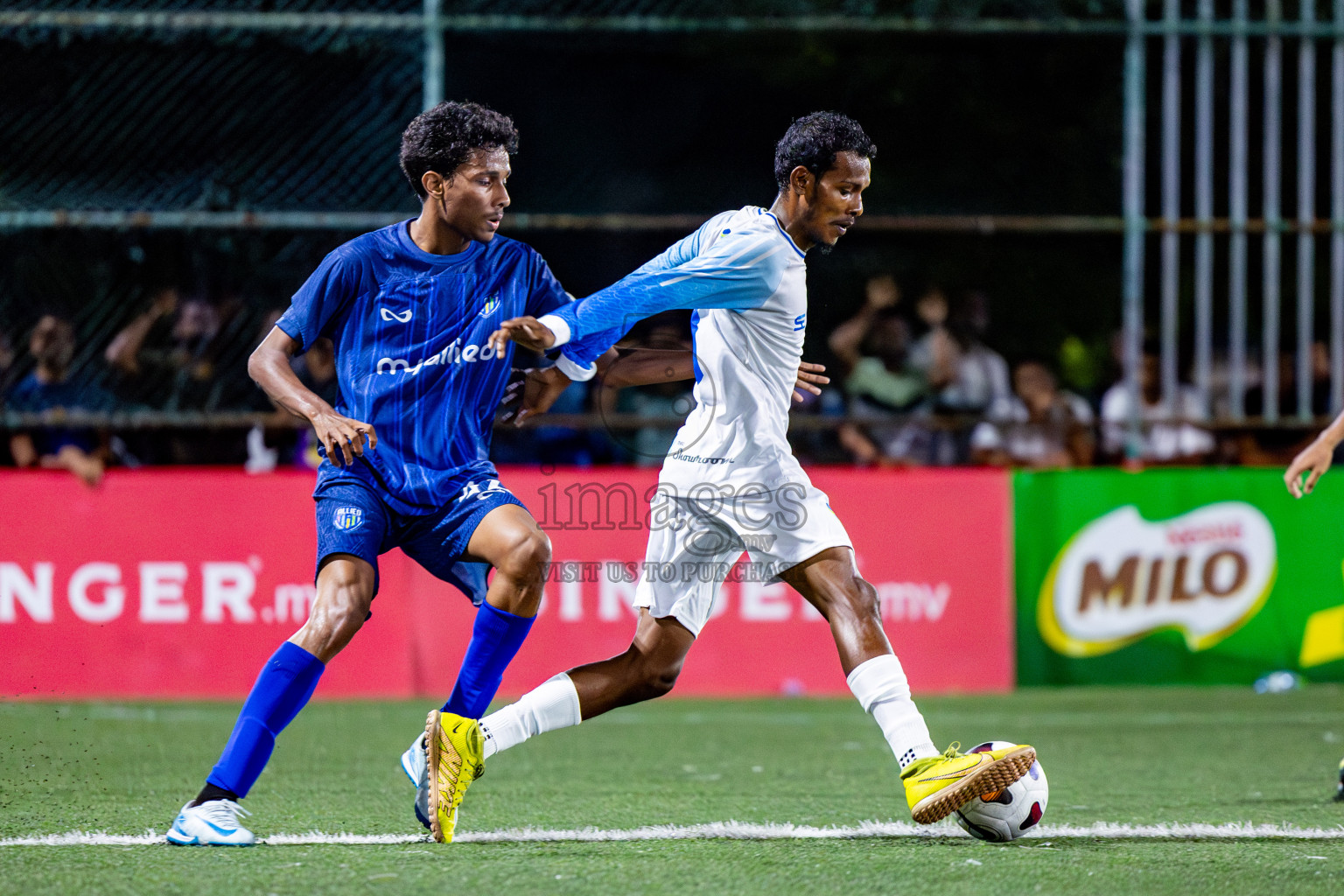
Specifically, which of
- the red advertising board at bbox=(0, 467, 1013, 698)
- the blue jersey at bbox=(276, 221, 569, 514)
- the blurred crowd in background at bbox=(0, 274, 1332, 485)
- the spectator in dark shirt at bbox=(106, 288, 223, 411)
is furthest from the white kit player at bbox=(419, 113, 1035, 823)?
the spectator in dark shirt at bbox=(106, 288, 223, 411)

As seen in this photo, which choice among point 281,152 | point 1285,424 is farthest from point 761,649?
point 281,152

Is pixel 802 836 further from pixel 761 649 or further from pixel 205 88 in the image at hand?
pixel 205 88

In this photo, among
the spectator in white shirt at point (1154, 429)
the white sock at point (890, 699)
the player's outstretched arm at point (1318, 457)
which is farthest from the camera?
the spectator in white shirt at point (1154, 429)

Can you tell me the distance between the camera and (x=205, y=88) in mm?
9555

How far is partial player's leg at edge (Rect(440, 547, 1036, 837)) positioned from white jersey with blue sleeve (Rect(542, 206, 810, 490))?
1.09 ft

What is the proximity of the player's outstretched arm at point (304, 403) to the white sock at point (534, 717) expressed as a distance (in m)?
0.85

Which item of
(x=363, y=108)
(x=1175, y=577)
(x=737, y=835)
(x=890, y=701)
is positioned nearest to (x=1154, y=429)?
(x=1175, y=577)

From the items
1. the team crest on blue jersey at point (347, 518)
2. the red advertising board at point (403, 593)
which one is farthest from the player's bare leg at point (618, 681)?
the red advertising board at point (403, 593)

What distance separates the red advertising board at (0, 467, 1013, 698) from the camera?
29.4ft

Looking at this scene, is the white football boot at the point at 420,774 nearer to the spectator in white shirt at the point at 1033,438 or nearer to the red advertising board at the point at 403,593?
the red advertising board at the point at 403,593

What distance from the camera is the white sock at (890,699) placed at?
4418 millimetres

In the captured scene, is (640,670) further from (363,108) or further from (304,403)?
(363,108)

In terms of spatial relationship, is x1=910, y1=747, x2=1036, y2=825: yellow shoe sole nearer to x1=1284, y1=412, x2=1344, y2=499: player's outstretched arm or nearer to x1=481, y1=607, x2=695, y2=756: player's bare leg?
x1=481, y1=607, x2=695, y2=756: player's bare leg

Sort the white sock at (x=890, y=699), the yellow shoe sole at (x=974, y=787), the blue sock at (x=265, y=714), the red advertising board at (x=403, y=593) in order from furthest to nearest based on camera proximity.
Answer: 1. the red advertising board at (x=403, y=593)
2. the white sock at (x=890, y=699)
3. the blue sock at (x=265, y=714)
4. the yellow shoe sole at (x=974, y=787)
